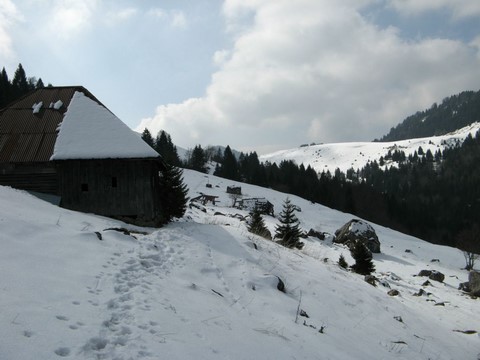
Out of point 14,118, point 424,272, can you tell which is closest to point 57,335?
point 14,118

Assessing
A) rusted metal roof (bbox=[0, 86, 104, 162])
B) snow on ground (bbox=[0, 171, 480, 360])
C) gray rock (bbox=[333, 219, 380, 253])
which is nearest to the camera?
snow on ground (bbox=[0, 171, 480, 360])

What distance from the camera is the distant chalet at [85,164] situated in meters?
17.9

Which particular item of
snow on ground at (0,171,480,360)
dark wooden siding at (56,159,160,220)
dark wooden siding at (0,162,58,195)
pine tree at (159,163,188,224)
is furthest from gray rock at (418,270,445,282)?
dark wooden siding at (0,162,58,195)

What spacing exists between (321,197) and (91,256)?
97755 millimetres

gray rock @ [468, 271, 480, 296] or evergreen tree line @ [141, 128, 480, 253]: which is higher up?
evergreen tree line @ [141, 128, 480, 253]

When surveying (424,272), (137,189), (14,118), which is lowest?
(424,272)

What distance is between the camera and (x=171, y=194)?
1995cm

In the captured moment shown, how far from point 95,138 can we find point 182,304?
47.3 ft

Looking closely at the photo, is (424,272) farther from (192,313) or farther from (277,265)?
(192,313)

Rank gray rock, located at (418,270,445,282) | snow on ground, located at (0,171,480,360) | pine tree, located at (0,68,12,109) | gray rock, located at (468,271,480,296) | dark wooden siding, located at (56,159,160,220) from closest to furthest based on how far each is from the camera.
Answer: snow on ground, located at (0,171,480,360) < dark wooden siding, located at (56,159,160,220) < gray rock, located at (468,271,480,296) < gray rock, located at (418,270,445,282) < pine tree, located at (0,68,12,109)

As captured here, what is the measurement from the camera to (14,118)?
64.2ft

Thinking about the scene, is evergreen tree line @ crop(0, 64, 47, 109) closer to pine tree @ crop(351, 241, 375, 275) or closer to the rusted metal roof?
the rusted metal roof

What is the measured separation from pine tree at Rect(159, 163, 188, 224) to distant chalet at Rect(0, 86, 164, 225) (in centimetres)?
68

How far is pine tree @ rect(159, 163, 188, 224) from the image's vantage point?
19.8 m
